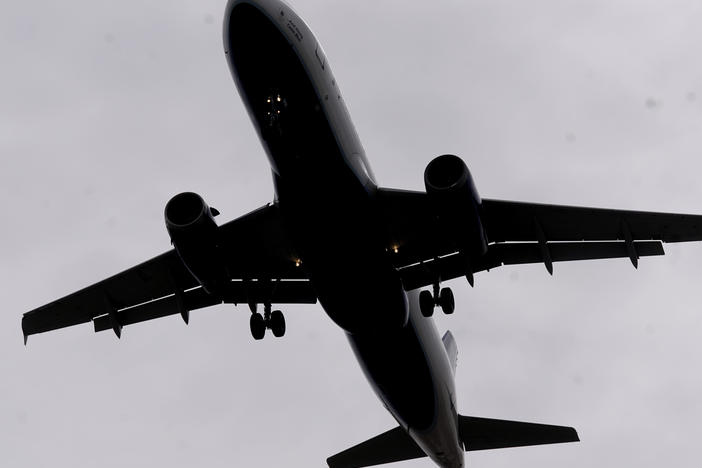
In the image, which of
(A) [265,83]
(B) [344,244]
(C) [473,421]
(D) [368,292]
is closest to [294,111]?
(A) [265,83]

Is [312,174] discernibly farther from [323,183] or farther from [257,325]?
[257,325]

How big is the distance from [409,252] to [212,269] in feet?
16.9

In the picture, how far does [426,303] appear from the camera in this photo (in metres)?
23.4

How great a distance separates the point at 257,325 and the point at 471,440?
9.53m

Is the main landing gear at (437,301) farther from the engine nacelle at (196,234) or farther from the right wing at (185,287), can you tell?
the engine nacelle at (196,234)

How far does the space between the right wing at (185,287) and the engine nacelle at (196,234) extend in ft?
3.87

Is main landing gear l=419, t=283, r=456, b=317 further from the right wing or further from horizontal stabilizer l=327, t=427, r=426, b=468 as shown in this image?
horizontal stabilizer l=327, t=427, r=426, b=468

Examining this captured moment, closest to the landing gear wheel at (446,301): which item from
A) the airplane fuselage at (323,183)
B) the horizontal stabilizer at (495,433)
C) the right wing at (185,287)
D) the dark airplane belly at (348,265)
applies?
the airplane fuselage at (323,183)

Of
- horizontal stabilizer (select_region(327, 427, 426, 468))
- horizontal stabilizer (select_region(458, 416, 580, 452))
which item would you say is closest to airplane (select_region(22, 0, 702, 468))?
horizontal stabilizer (select_region(458, 416, 580, 452))

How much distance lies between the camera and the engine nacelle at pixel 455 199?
19812 mm

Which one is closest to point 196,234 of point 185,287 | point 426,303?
point 185,287

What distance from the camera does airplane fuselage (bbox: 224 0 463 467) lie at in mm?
19062

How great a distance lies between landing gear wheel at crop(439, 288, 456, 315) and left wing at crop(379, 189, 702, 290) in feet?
1.59

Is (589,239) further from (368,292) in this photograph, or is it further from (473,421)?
(473,421)
